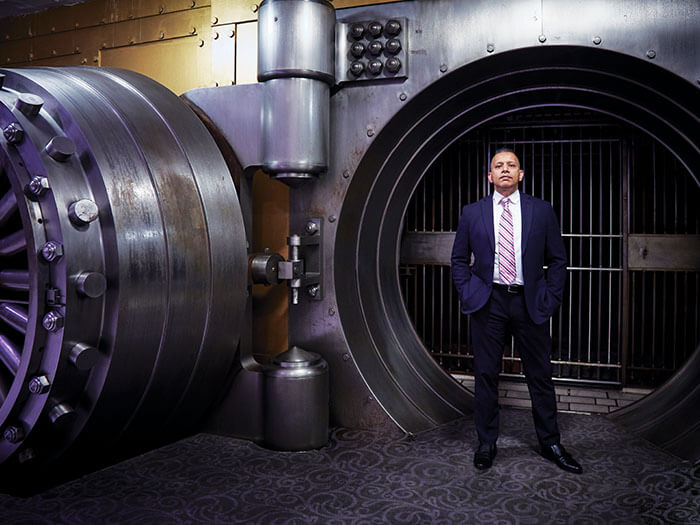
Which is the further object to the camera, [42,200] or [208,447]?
[208,447]

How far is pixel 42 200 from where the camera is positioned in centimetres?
208

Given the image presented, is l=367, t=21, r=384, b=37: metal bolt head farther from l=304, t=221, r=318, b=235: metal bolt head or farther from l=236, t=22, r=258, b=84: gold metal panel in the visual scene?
l=304, t=221, r=318, b=235: metal bolt head

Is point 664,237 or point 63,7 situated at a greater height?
point 63,7

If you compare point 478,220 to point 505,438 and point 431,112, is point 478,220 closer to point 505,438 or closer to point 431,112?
point 431,112

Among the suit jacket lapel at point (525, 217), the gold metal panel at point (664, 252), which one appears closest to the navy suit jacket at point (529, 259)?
the suit jacket lapel at point (525, 217)

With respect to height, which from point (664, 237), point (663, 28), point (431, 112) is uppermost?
point (663, 28)

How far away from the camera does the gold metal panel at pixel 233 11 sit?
3.25 meters

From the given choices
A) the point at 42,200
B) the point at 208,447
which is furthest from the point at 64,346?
the point at 208,447

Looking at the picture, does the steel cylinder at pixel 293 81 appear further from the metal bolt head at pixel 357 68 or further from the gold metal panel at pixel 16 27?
the gold metal panel at pixel 16 27

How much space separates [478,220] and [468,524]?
1.27 meters

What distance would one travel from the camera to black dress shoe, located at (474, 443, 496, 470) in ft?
8.45

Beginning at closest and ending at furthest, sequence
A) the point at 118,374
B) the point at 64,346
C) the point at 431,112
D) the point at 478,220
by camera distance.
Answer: the point at 64,346 < the point at 118,374 < the point at 478,220 < the point at 431,112

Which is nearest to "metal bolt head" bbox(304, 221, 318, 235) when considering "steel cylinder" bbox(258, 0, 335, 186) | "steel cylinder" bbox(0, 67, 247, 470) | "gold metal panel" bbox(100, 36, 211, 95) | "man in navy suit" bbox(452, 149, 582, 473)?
"steel cylinder" bbox(258, 0, 335, 186)

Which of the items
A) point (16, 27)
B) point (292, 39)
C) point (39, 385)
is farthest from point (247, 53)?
point (16, 27)
